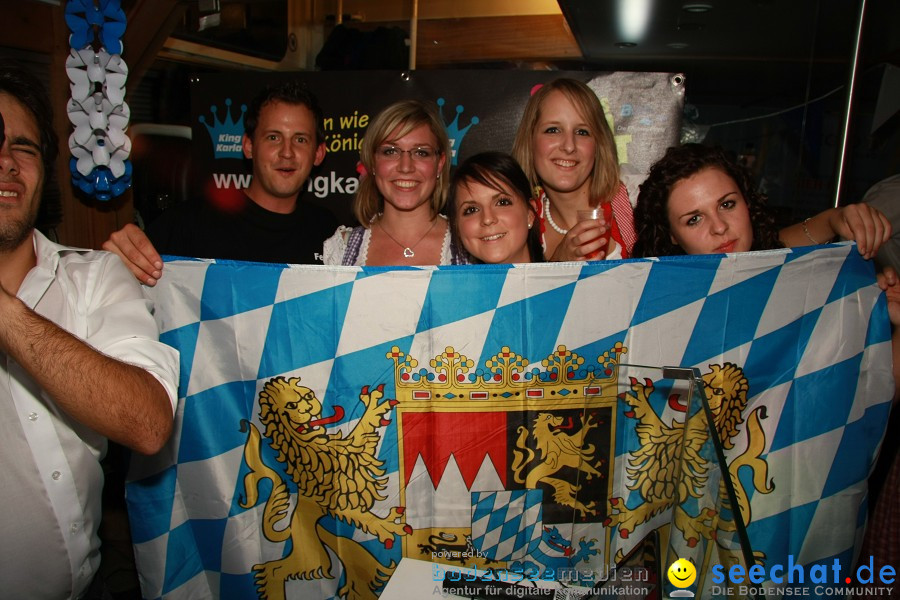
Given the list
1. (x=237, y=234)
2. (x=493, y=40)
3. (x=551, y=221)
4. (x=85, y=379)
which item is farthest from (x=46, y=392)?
(x=493, y=40)

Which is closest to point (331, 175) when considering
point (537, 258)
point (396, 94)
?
point (396, 94)

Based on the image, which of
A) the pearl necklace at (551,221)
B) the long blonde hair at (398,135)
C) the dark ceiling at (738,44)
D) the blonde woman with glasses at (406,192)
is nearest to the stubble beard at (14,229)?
the blonde woman with glasses at (406,192)

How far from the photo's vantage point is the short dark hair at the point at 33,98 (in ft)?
4.70

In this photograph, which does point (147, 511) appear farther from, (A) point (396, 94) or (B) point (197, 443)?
(A) point (396, 94)

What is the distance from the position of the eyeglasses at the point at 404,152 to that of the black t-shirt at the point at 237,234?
0.51 meters

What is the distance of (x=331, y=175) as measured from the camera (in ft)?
9.98

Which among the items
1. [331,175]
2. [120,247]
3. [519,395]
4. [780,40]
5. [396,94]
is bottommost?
[519,395]

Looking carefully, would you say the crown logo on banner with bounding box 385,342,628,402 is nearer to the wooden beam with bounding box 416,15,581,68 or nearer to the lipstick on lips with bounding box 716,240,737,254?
the lipstick on lips with bounding box 716,240,737,254

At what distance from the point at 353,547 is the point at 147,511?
1.94 feet

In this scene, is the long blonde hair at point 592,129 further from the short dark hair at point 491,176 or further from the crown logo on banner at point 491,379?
the crown logo on banner at point 491,379

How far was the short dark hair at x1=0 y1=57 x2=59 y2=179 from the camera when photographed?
1.43 metres

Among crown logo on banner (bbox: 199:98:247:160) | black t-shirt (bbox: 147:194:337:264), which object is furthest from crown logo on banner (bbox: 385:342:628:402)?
crown logo on banner (bbox: 199:98:247:160)

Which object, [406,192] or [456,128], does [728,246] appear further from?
[456,128]

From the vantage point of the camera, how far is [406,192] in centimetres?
220
